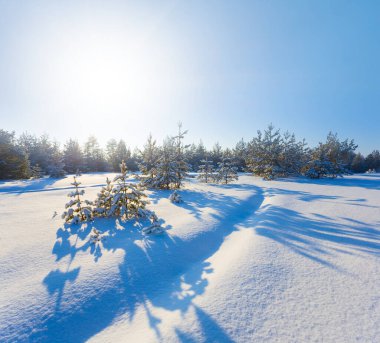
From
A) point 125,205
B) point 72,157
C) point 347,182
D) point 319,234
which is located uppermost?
point 72,157

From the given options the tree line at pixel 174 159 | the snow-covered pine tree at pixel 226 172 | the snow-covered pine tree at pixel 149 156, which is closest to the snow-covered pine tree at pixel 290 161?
the tree line at pixel 174 159

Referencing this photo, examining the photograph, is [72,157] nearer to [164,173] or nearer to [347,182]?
[164,173]

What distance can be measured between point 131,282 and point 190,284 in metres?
1.03

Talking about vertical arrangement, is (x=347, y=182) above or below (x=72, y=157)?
below

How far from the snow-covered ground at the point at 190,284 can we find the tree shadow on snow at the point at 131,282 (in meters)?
0.02

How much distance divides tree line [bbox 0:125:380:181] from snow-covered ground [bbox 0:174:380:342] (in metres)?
9.78

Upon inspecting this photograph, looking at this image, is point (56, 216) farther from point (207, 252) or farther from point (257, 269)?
point (257, 269)

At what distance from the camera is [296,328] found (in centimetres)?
233

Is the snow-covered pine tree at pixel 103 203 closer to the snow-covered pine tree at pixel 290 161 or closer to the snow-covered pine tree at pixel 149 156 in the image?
the snow-covered pine tree at pixel 149 156

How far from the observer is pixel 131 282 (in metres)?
3.26

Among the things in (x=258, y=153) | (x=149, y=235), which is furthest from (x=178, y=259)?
(x=258, y=153)

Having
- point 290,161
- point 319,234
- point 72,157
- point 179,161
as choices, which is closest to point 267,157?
point 290,161

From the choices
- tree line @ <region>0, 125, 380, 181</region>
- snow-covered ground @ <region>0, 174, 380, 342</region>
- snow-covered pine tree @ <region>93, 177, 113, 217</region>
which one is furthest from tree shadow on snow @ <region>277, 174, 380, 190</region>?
snow-covered pine tree @ <region>93, 177, 113, 217</region>

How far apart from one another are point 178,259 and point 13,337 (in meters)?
2.66
